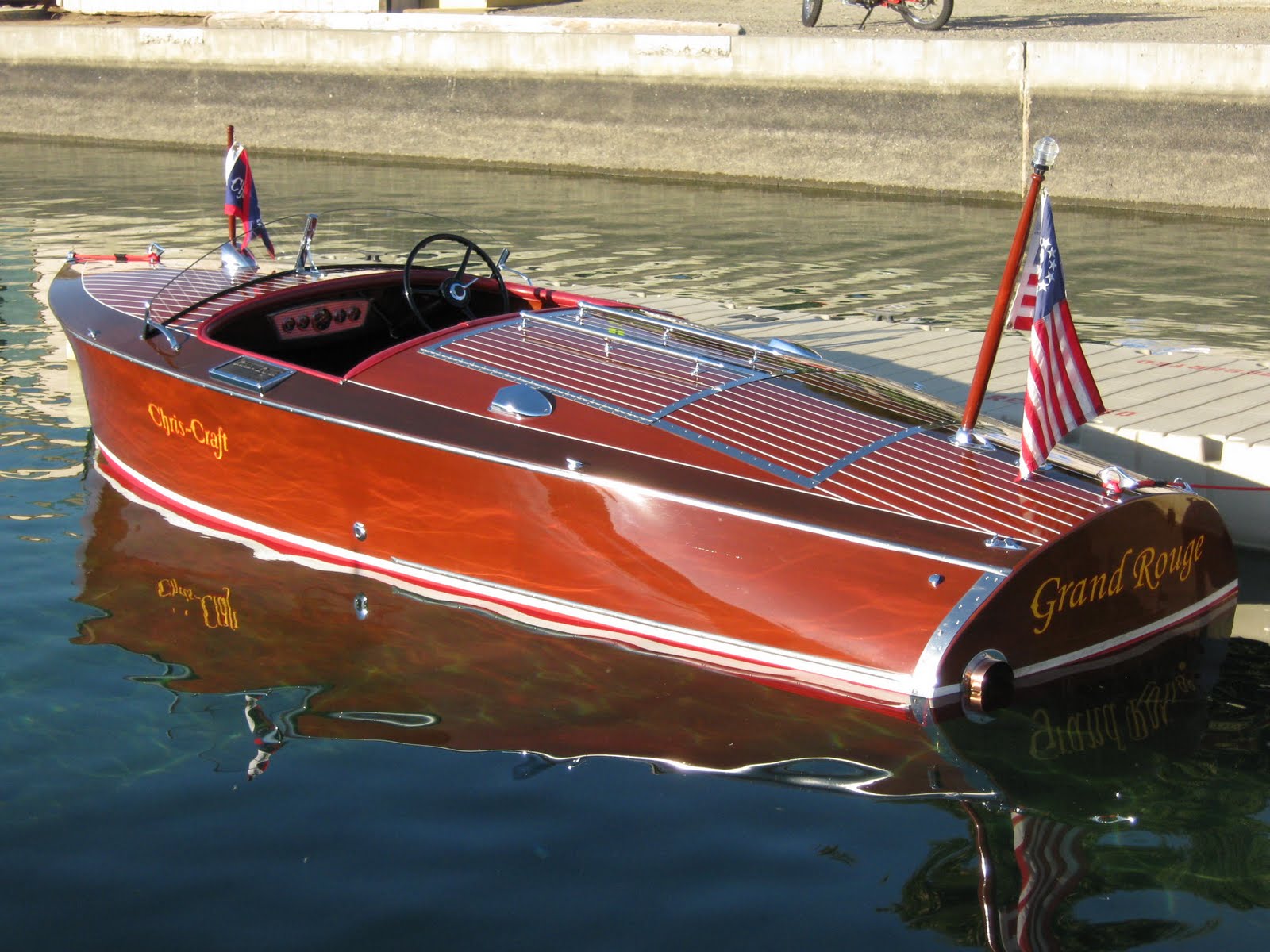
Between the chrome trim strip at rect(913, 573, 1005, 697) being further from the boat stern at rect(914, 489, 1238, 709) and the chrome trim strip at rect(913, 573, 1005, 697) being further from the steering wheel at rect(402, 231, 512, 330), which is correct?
the steering wheel at rect(402, 231, 512, 330)

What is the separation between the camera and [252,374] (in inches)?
232

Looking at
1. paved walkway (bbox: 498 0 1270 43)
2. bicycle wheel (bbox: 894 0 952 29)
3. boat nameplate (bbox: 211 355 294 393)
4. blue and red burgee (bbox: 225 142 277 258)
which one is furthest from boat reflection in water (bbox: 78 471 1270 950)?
bicycle wheel (bbox: 894 0 952 29)

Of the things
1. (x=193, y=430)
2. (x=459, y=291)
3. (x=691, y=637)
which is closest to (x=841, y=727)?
(x=691, y=637)

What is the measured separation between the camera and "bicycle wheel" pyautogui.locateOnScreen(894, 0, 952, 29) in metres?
18.2

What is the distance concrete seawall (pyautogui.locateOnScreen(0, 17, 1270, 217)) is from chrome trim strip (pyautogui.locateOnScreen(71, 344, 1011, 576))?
11562mm

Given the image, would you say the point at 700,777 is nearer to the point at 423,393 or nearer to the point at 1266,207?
the point at 423,393

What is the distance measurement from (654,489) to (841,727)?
3.33ft

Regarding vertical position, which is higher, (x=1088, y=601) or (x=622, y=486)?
(x=622, y=486)

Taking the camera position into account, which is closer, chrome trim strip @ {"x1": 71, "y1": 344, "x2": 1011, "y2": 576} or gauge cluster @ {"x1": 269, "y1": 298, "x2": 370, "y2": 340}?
chrome trim strip @ {"x1": 71, "y1": 344, "x2": 1011, "y2": 576}

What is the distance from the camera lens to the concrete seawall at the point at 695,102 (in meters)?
14.8

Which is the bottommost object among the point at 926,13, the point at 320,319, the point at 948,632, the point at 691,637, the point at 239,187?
the point at 691,637

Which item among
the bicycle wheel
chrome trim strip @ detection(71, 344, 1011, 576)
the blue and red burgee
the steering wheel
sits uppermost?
the bicycle wheel

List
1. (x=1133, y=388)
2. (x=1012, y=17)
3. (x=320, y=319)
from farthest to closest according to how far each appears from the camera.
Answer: (x=1012, y=17)
(x=1133, y=388)
(x=320, y=319)

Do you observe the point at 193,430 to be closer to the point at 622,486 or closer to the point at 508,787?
the point at 622,486
